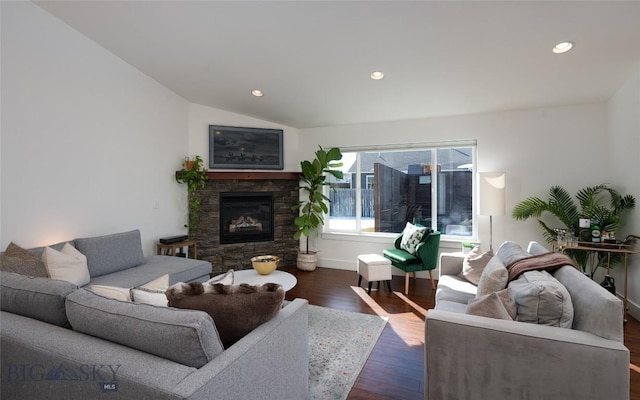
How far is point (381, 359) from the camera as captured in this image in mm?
2389

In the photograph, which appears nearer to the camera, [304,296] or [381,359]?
[381,359]

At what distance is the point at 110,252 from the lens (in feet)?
10.4

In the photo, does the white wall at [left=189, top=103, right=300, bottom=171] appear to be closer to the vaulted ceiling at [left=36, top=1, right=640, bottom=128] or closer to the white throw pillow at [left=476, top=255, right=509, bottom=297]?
the vaulted ceiling at [left=36, top=1, right=640, bottom=128]

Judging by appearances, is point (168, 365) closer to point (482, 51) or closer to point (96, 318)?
A: point (96, 318)

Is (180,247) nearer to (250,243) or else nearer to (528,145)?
(250,243)

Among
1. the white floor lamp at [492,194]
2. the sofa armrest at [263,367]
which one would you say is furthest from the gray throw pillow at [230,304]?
→ the white floor lamp at [492,194]

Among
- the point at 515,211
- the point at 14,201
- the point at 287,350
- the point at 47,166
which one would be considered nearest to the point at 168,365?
the point at 287,350

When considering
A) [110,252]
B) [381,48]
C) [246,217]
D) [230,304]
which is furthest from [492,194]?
[110,252]

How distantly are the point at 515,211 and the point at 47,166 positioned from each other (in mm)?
5476

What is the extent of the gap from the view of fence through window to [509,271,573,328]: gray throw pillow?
116 inches

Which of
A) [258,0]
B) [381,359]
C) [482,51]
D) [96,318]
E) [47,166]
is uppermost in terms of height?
[258,0]

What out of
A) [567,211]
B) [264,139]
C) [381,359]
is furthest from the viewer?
[264,139]

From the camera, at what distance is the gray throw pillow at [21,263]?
7.43 ft

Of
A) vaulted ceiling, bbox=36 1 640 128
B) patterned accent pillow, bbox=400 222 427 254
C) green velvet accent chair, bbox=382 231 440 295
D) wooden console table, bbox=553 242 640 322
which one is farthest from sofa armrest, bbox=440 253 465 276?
vaulted ceiling, bbox=36 1 640 128
